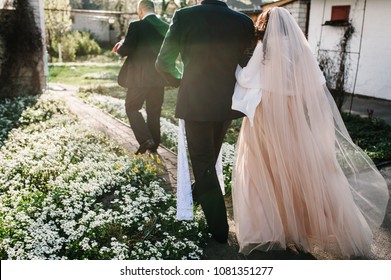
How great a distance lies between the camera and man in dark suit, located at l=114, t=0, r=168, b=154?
5.39 metres

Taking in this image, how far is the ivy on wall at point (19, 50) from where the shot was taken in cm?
926

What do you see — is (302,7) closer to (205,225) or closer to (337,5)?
(337,5)

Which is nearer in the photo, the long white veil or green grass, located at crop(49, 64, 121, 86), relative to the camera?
the long white veil

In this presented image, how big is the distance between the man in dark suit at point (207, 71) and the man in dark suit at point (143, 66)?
6.85 feet

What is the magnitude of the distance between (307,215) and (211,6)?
189 centimetres

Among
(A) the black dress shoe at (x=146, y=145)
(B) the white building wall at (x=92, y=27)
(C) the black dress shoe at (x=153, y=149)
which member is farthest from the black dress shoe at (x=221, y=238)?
(B) the white building wall at (x=92, y=27)

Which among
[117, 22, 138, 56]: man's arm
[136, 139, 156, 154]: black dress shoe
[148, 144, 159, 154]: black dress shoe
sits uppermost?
[117, 22, 138, 56]: man's arm

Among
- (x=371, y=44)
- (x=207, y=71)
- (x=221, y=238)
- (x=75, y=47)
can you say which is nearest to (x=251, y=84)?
(x=207, y=71)

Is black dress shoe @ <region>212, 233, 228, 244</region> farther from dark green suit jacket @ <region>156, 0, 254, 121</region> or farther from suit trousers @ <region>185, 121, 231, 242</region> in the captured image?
dark green suit jacket @ <region>156, 0, 254, 121</region>

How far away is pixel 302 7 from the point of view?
1396 centimetres

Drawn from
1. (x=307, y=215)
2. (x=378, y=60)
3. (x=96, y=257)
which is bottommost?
(x=96, y=257)

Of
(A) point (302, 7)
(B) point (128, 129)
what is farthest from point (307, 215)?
(A) point (302, 7)

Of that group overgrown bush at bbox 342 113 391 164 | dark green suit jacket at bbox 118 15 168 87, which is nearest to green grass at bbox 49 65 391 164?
overgrown bush at bbox 342 113 391 164

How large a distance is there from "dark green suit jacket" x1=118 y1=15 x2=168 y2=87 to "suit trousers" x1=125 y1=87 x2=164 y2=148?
0.15m
